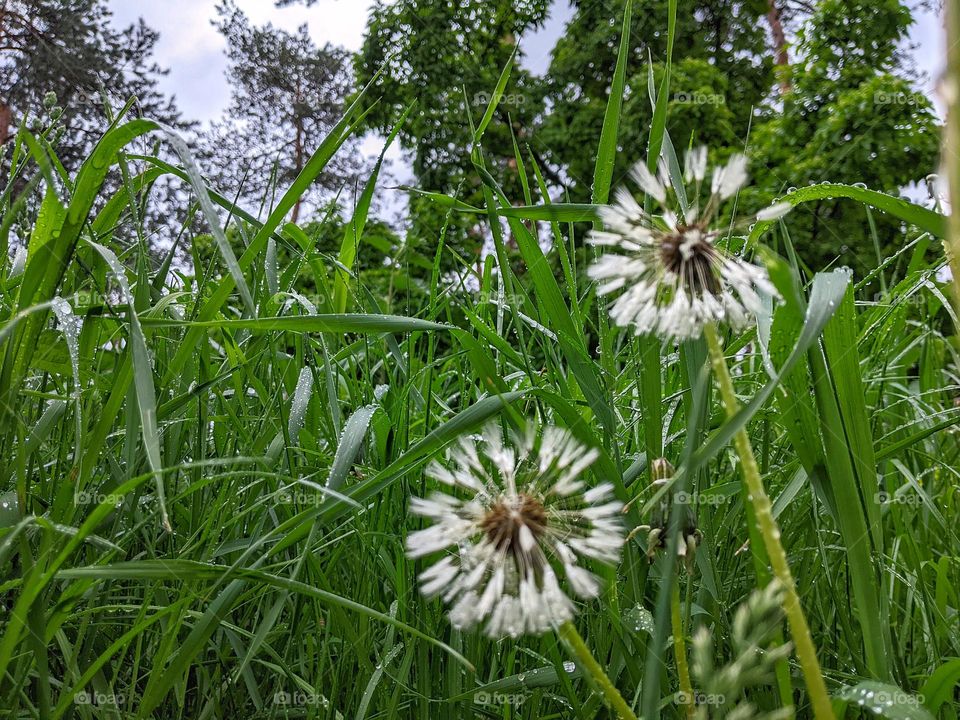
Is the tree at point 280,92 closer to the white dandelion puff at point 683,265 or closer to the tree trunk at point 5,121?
the tree trunk at point 5,121

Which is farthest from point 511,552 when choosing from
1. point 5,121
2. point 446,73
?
point 5,121

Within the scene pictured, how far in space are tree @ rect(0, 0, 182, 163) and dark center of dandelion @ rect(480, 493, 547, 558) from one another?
11968 mm

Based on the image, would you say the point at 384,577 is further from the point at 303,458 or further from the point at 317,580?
the point at 303,458

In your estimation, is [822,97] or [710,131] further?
[710,131]

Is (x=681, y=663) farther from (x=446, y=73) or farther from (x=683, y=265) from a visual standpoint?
(x=446, y=73)

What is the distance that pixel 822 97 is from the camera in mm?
8461

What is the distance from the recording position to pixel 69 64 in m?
11.7

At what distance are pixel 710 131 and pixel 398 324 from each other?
9653mm

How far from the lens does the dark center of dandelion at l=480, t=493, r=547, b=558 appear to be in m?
0.39

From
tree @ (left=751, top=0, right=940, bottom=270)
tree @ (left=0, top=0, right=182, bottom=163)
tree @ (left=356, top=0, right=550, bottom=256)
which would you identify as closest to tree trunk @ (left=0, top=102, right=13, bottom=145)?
tree @ (left=0, top=0, right=182, bottom=163)

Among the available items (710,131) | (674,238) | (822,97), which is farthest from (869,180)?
(674,238)

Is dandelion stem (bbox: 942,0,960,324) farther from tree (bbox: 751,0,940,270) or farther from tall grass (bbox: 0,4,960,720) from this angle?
tree (bbox: 751,0,940,270)

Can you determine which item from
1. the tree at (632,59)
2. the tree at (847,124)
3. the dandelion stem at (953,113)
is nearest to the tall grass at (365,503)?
the dandelion stem at (953,113)

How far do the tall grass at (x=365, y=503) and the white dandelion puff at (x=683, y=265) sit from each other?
5 cm
